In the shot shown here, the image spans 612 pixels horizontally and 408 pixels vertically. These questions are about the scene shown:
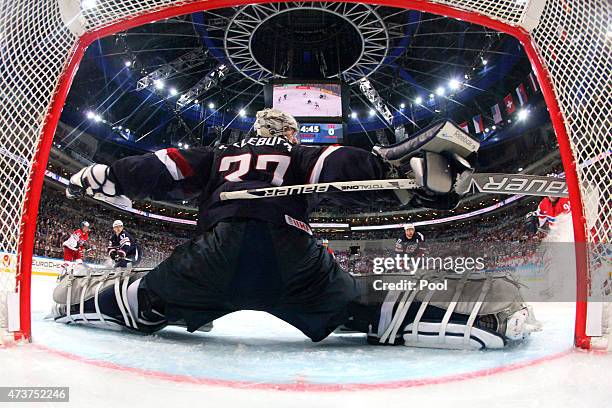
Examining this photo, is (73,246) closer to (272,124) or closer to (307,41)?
(272,124)

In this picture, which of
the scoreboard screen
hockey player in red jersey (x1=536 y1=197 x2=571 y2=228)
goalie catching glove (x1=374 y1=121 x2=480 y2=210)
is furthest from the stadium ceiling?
goalie catching glove (x1=374 y1=121 x2=480 y2=210)

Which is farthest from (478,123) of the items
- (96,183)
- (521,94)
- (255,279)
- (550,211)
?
(96,183)

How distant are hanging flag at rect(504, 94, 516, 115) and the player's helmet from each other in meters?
12.8

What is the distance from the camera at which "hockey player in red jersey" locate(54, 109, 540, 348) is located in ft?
3.99

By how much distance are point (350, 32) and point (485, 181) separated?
9.85 m

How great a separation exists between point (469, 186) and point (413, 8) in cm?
74

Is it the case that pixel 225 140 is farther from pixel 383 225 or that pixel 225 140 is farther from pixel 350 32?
pixel 383 225

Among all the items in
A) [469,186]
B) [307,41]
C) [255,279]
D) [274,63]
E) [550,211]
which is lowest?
[255,279]

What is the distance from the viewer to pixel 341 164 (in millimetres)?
1204

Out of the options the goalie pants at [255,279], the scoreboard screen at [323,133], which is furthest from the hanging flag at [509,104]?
the goalie pants at [255,279]

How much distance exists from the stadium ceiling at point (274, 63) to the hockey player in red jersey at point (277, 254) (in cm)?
805

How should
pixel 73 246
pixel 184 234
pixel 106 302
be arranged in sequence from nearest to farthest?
pixel 106 302 < pixel 73 246 < pixel 184 234

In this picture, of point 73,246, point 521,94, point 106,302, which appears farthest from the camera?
point 521,94

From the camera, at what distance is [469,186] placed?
105cm
